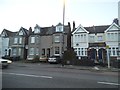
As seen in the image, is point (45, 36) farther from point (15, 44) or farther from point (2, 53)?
point (2, 53)

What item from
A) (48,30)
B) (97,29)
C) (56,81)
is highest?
(48,30)

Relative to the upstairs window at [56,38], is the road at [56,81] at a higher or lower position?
lower

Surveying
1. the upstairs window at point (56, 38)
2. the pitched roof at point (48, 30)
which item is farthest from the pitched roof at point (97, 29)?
the upstairs window at point (56, 38)

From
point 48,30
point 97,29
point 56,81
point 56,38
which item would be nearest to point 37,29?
point 48,30

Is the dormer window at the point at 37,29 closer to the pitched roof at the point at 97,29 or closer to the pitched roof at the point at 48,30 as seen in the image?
the pitched roof at the point at 48,30

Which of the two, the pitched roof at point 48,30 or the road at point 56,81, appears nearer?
the road at point 56,81

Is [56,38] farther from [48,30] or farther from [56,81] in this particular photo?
[56,81]

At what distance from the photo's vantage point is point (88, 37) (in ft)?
124

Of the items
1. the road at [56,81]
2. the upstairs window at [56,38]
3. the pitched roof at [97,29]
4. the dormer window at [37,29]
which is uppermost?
the dormer window at [37,29]

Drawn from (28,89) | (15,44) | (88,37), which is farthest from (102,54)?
(28,89)

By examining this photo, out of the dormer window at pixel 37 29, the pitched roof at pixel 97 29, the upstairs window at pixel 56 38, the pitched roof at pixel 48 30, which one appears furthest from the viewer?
the dormer window at pixel 37 29

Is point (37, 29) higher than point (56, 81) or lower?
higher

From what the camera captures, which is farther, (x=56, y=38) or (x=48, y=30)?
(x=48, y=30)

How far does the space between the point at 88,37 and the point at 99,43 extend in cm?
300
